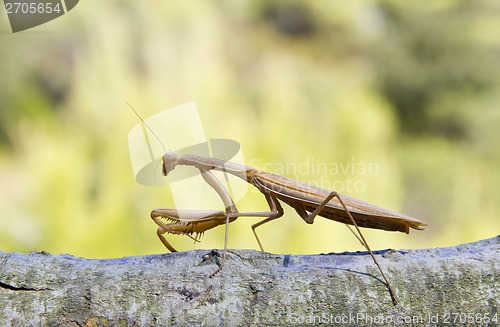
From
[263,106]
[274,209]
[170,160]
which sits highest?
[263,106]

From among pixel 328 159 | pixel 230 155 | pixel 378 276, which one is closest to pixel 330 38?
pixel 328 159

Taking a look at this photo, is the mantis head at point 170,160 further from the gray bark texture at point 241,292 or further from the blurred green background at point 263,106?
the blurred green background at point 263,106

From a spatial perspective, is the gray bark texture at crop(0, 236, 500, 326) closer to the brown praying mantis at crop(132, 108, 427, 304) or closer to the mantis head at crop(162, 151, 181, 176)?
the brown praying mantis at crop(132, 108, 427, 304)

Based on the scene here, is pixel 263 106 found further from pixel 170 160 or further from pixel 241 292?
pixel 241 292

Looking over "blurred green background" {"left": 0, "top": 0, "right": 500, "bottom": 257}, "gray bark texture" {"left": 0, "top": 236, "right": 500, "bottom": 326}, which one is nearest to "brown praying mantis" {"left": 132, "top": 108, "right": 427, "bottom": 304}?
"gray bark texture" {"left": 0, "top": 236, "right": 500, "bottom": 326}

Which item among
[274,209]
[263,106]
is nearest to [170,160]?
[274,209]
